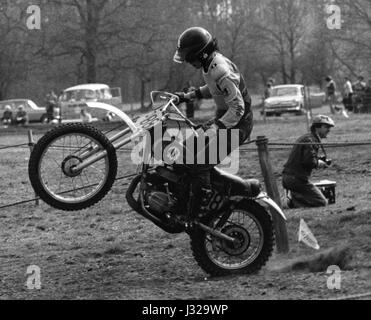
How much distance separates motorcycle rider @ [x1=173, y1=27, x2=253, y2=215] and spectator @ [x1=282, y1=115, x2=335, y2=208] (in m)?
4.07

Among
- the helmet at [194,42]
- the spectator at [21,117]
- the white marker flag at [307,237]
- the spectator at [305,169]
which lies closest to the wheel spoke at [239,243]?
the white marker flag at [307,237]

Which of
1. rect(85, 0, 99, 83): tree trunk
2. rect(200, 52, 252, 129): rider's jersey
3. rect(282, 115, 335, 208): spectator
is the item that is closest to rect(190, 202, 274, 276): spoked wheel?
rect(200, 52, 252, 129): rider's jersey

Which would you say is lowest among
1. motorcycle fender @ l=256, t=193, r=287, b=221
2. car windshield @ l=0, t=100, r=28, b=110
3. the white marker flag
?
the white marker flag

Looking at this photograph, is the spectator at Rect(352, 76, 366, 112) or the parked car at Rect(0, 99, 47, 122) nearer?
the spectator at Rect(352, 76, 366, 112)

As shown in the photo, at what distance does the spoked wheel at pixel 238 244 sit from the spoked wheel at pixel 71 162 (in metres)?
0.97

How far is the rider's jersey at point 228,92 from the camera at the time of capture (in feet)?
22.5

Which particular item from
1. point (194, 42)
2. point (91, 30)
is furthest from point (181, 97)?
point (91, 30)

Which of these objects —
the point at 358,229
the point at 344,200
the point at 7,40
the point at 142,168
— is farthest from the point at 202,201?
the point at 7,40

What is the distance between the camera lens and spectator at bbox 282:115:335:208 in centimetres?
1102

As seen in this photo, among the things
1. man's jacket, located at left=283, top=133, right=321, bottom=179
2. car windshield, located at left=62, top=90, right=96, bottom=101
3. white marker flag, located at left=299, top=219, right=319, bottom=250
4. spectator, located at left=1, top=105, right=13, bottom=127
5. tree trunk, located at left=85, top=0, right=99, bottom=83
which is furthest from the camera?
tree trunk, located at left=85, top=0, right=99, bottom=83

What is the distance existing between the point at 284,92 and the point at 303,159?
83.6 ft

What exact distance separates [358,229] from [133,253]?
7.91ft

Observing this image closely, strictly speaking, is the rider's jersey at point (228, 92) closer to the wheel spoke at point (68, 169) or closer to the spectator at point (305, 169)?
the wheel spoke at point (68, 169)

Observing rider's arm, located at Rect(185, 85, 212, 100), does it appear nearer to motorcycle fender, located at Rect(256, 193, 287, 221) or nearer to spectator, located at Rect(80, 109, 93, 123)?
motorcycle fender, located at Rect(256, 193, 287, 221)
